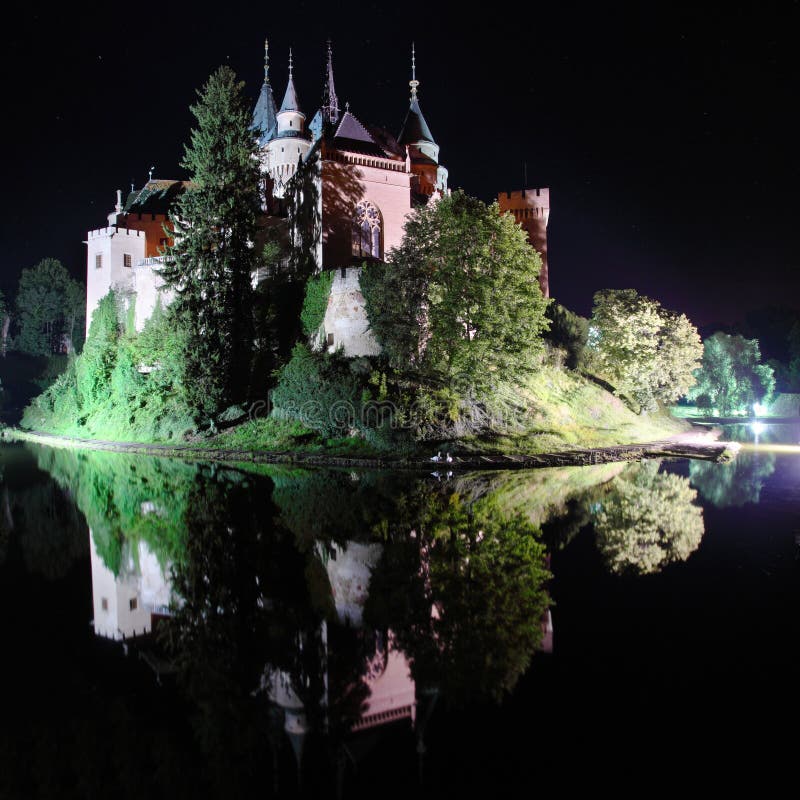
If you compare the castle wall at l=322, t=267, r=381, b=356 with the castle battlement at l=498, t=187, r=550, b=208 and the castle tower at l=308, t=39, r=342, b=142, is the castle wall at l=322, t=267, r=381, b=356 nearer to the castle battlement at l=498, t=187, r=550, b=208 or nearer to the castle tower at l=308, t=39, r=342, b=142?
the castle battlement at l=498, t=187, r=550, b=208

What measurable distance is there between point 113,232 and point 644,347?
111 ft

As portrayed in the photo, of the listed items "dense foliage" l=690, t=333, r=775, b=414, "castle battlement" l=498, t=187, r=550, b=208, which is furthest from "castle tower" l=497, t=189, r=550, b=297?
"dense foliage" l=690, t=333, r=775, b=414

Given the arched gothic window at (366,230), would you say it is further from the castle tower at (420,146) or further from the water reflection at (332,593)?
the water reflection at (332,593)

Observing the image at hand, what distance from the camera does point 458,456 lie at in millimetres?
22609

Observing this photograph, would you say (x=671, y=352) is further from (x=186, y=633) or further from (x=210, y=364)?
(x=186, y=633)

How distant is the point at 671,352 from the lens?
37281 millimetres

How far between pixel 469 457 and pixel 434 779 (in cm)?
1830

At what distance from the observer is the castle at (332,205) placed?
109ft

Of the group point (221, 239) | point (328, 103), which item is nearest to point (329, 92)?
point (328, 103)

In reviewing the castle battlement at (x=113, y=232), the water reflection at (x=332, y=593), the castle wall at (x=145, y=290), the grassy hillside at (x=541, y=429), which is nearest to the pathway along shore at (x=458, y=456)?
the grassy hillside at (x=541, y=429)

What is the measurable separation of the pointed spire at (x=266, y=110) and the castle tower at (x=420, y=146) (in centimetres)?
1102

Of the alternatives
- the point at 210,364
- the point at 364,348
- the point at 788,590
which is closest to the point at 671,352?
the point at 364,348

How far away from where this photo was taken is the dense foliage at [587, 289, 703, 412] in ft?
121

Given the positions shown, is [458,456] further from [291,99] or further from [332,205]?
[291,99]
